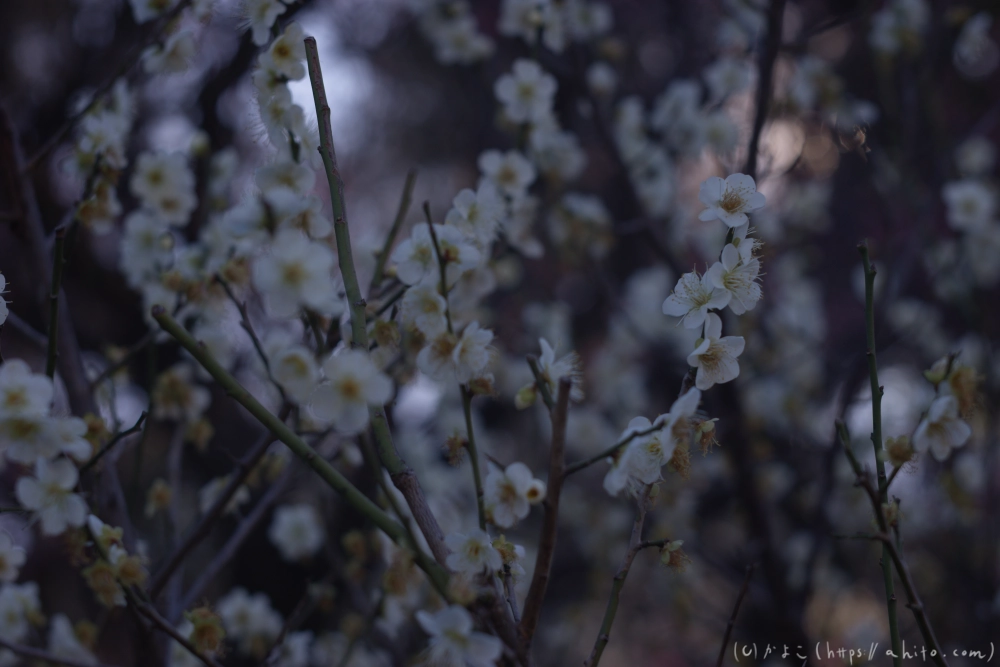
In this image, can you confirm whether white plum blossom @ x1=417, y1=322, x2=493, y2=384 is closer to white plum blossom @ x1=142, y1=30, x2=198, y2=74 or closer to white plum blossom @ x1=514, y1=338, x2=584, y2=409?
white plum blossom @ x1=514, y1=338, x2=584, y2=409

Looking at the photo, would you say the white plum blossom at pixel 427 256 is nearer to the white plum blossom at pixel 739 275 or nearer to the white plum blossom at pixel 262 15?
the white plum blossom at pixel 739 275

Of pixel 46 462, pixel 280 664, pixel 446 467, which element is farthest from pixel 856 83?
pixel 46 462

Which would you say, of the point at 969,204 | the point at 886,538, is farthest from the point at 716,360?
the point at 969,204

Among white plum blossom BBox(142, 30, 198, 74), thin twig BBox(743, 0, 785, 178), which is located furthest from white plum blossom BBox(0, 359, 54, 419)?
thin twig BBox(743, 0, 785, 178)

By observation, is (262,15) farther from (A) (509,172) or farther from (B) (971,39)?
(B) (971,39)

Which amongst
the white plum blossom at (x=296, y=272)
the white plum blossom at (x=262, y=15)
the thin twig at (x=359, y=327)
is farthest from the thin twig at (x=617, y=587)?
the white plum blossom at (x=262, y=15)

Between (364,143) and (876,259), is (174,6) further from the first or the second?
(364,143)
